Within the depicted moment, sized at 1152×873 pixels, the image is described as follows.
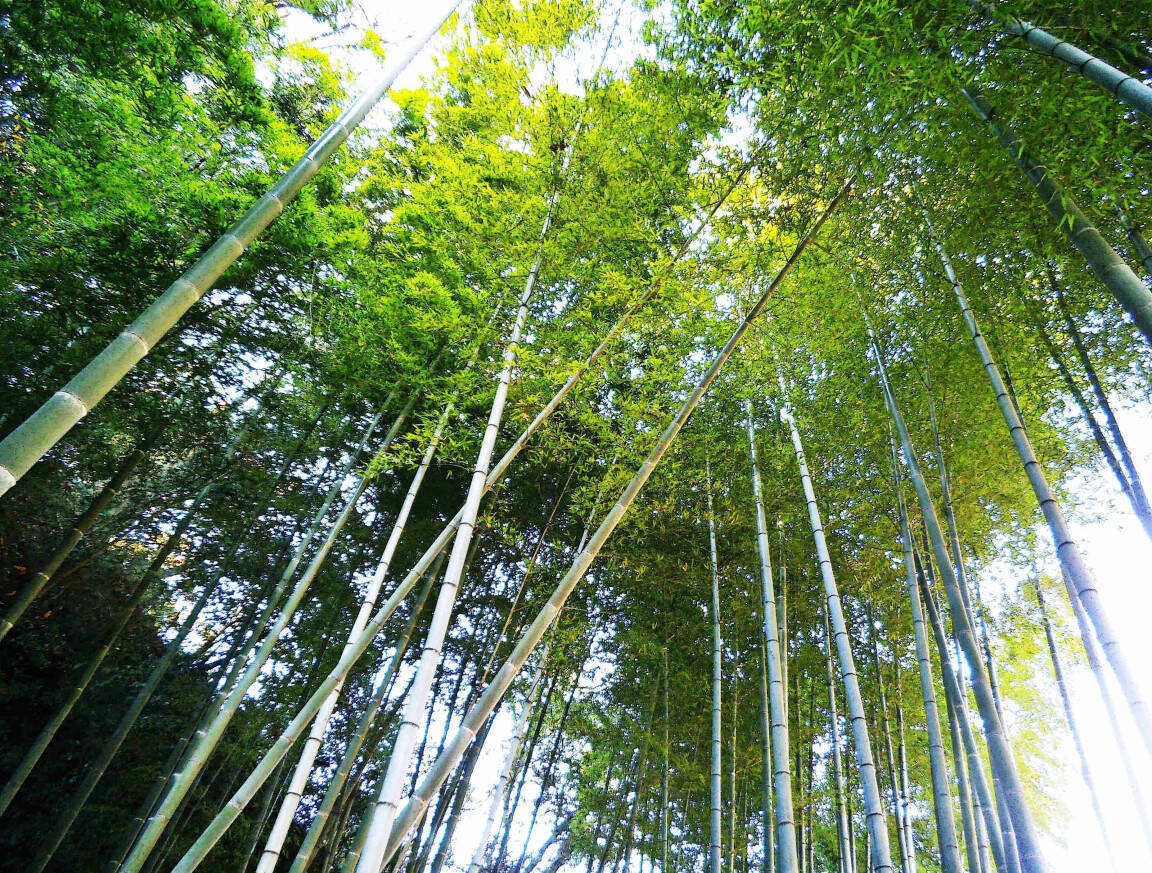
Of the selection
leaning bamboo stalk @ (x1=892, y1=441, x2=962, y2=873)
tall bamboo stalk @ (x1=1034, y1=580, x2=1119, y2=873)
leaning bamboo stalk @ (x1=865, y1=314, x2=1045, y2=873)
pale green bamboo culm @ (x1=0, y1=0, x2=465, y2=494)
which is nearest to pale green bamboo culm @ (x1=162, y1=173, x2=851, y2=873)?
pale green bamboo culm @ (x1=0, y1=0, x2=465, y2=494)

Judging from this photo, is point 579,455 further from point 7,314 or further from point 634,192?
point 7,314

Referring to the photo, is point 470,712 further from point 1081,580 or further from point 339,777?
point 339,777

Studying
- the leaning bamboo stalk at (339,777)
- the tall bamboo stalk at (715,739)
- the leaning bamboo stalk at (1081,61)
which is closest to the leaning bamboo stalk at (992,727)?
the tall bamboo stalk at (715,739)

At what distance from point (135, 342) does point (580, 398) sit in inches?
128

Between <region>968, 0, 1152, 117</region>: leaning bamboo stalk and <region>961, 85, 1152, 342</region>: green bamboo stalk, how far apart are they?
32 centimetres

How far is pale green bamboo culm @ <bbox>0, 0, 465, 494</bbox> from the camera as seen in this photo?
100 cm

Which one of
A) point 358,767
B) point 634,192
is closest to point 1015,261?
point 634,192

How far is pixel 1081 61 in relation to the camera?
1.64m

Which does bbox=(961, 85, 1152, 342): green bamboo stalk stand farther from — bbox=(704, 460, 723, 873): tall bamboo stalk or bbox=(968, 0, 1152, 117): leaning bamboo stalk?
bbox=(704, 460, 723, 873): tall bamboo stalk

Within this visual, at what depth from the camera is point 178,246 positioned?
13.7ft

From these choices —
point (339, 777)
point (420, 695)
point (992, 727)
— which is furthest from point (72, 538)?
point (992, 727)

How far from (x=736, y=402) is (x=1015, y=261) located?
2.45m

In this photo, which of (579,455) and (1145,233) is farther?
(579,455)

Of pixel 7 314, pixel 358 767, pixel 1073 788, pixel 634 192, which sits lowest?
pixel 358 767
